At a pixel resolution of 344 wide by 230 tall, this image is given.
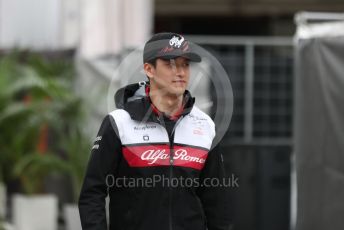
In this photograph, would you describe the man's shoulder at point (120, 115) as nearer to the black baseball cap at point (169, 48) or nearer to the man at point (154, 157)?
the man at point (154, 157)

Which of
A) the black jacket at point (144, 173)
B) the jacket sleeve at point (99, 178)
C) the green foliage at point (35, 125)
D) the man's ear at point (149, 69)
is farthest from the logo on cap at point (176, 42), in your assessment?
the green foliage at point (35, 125)

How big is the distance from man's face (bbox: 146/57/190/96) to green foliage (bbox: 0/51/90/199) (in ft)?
21.6

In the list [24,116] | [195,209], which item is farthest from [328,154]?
[24,116]

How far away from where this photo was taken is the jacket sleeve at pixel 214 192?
484 centimetres

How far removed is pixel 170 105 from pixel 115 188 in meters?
A: 0.50

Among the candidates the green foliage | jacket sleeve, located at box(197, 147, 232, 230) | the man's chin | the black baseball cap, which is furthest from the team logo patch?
the green foliage

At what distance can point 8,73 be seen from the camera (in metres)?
11.9

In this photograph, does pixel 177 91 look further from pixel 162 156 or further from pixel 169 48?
pixel 162 156

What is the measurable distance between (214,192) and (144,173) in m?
0.44

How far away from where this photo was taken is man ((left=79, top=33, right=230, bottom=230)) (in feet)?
15.2

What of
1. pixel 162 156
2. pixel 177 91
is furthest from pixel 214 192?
pixel 177 91

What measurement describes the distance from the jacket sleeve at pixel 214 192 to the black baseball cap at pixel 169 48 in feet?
1.75

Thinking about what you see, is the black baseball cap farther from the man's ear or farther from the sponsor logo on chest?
the sponsor logo on chest

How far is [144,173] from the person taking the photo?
4648 mm
